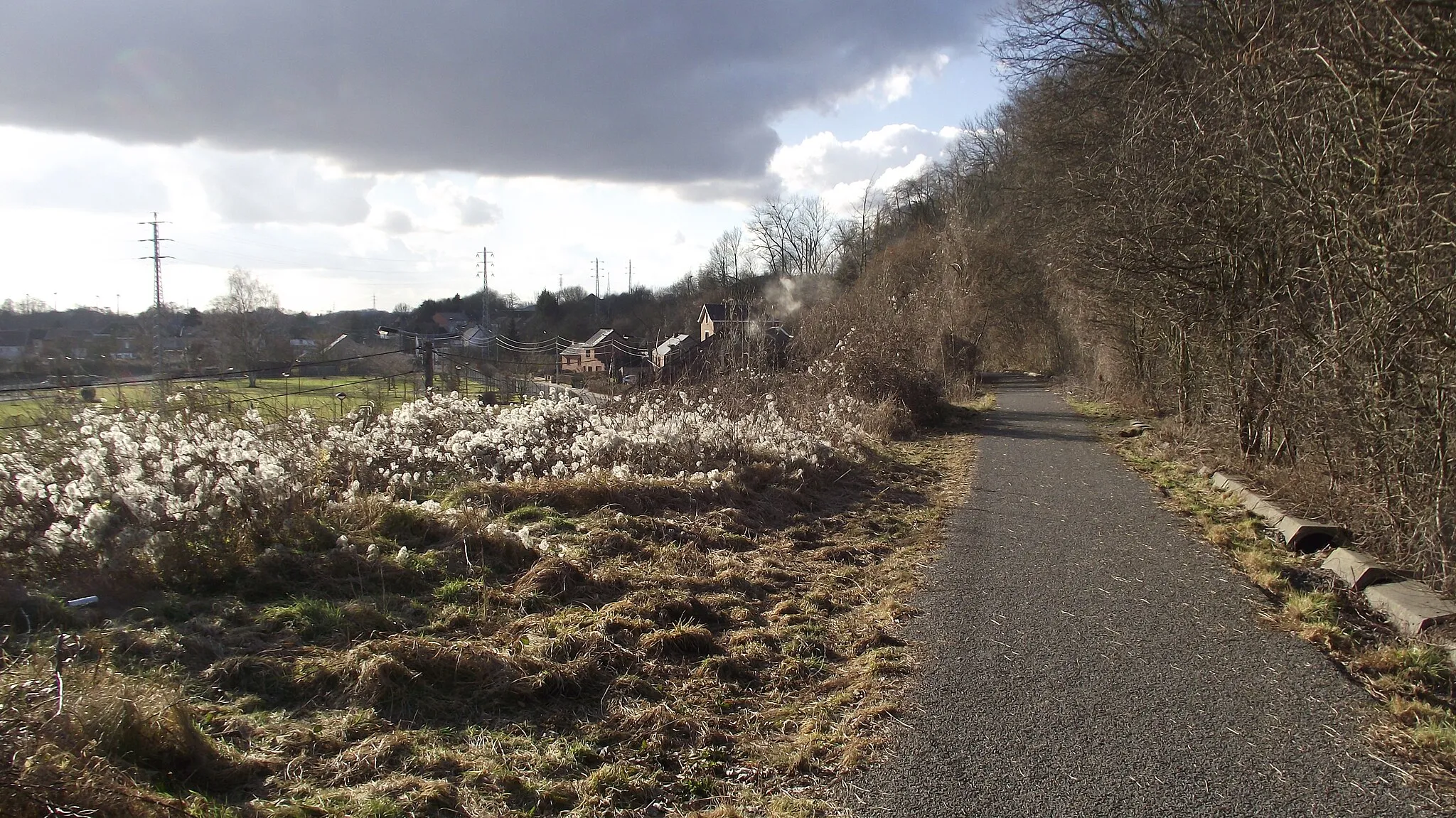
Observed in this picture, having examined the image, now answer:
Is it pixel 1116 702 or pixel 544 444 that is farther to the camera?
pixel 544 444

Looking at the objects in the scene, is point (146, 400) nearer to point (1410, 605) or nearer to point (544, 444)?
point (544, 444)

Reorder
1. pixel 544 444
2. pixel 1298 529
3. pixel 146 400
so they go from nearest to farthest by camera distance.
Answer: pixel 1298 529
pixel 146 400
pixel 544 444

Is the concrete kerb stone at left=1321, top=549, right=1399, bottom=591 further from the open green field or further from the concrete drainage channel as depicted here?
the open green field

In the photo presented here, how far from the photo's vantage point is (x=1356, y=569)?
6184mm

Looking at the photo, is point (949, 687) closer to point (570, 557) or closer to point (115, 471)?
point (570, 557)

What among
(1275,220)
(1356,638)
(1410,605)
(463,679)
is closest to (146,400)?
(463,679)

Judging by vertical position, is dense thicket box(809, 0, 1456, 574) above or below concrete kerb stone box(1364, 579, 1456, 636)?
above

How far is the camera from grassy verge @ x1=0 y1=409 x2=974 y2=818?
315cm

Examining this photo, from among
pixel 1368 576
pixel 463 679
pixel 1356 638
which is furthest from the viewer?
pixel 1368 576

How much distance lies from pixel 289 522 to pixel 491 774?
3445 mm

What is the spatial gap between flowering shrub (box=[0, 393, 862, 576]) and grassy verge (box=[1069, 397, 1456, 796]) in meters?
4.54

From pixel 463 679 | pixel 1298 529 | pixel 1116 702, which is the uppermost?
pixel 1298 529

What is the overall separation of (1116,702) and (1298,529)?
426cm

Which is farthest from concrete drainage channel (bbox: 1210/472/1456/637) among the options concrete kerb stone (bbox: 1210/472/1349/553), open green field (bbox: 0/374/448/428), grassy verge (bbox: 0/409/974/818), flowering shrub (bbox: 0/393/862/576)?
open green field (bbox: 0/374/448/428)
